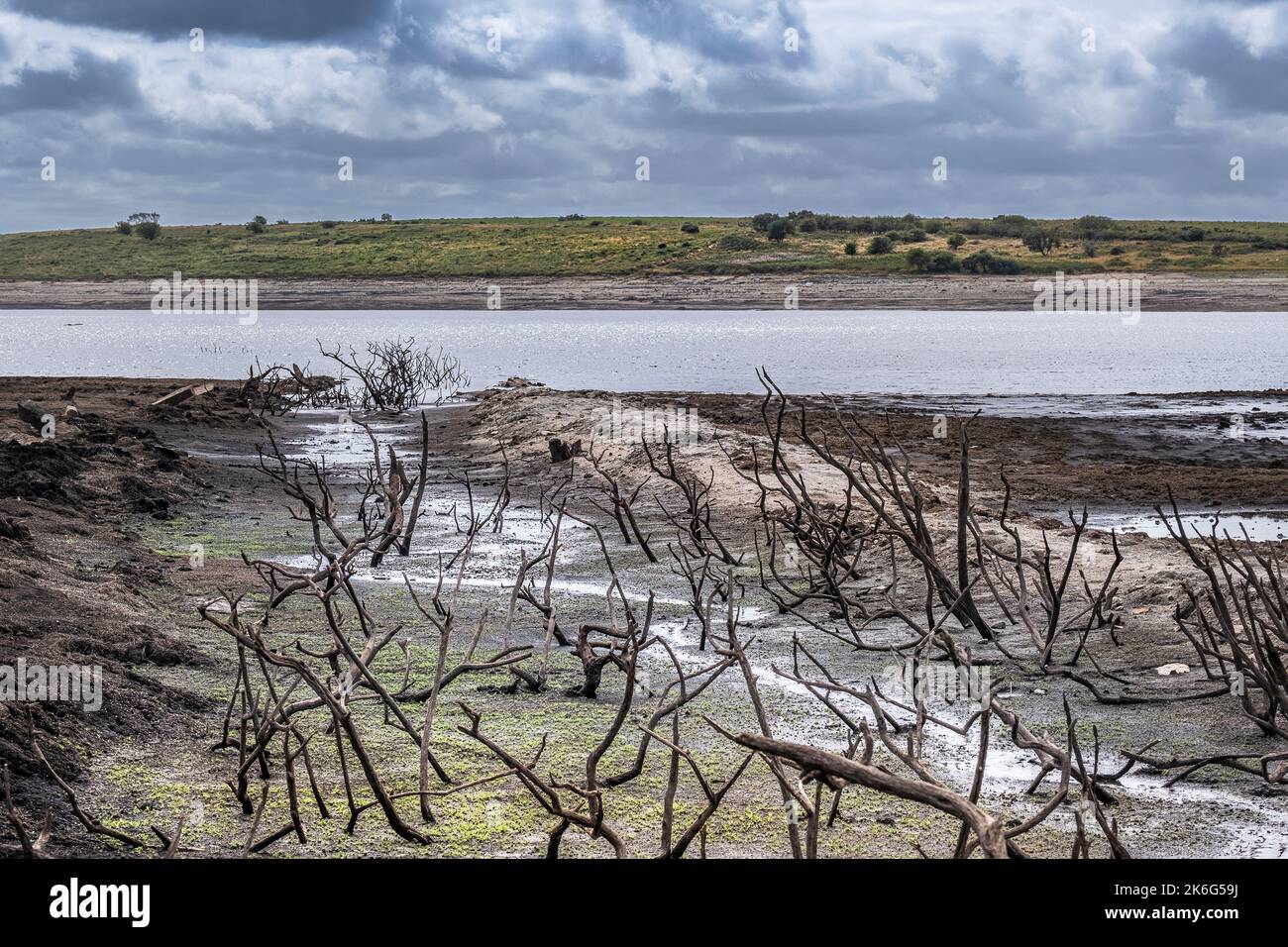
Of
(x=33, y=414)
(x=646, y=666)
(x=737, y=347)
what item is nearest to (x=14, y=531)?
(x=646, y=666)

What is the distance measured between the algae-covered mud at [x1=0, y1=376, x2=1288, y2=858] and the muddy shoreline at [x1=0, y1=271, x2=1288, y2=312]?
4160 cm

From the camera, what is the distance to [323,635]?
7.74 meters

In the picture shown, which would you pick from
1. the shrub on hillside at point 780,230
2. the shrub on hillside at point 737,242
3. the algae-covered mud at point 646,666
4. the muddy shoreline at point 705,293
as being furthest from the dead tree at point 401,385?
the shrub on hillside at point 780,230

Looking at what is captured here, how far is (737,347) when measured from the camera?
135 feet

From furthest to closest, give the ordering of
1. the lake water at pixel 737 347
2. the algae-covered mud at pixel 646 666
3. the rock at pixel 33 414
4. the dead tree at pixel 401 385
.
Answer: the lake water at pixel 737 347
the dead tree at pixel 401 385
the rock at pixel 33 414
the algae-covered mud at pixel 646 666

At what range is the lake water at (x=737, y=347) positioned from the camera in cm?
2955

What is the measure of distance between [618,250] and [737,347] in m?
29.5

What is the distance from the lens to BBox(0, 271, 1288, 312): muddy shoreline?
181ft

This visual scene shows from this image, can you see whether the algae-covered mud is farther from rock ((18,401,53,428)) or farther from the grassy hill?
the grassy hill

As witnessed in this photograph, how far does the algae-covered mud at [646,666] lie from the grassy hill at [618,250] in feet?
164

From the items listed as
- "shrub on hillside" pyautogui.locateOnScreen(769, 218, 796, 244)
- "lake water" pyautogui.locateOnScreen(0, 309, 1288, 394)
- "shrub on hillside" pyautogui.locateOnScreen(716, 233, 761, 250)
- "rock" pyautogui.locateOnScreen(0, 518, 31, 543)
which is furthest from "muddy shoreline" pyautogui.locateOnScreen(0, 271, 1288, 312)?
"rock" pyautogui.locateOnScreen(0, 518, 31, 543)

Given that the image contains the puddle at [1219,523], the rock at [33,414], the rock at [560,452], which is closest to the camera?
the puddle at [1219,523]

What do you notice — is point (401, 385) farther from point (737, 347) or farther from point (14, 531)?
point (737, 347)

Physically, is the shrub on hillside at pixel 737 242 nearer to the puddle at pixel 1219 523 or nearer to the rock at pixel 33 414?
the rock at pixel 33 414
